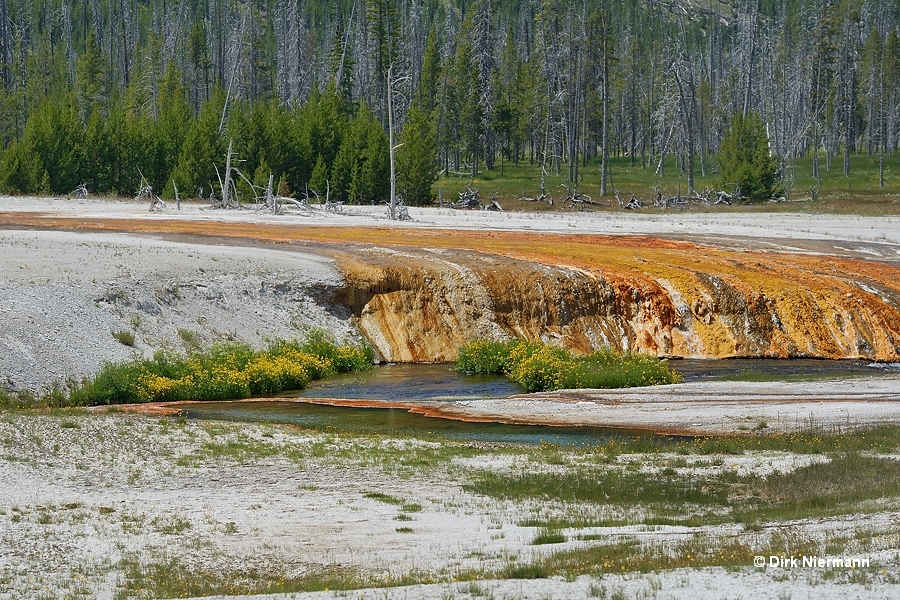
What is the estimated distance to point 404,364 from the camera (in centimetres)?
3306

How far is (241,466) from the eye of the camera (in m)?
17.8

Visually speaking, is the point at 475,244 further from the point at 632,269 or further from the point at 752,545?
the point at 752,545

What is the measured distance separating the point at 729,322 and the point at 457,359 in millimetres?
8736

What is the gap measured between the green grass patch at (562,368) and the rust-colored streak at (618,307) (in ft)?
8.38

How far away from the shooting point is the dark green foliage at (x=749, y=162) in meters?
77.3

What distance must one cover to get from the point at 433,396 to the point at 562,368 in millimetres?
3447

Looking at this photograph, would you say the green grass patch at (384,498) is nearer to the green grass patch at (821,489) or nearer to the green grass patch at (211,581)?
the green grass patch at (211,581)

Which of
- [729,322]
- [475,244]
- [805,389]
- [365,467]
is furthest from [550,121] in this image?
[365,467]

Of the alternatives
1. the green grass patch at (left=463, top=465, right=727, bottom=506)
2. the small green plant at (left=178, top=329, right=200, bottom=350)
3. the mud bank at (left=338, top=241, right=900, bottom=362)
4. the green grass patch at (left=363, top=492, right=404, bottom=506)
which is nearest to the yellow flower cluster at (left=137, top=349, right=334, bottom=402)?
the small green plant at (left=178, top=329, right=200, bottom=350)

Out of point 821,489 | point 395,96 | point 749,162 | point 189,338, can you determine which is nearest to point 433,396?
point 189,338

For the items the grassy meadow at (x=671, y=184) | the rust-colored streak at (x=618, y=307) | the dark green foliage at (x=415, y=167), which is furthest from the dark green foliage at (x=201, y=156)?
the rust-colored streak at (x=618, y=307)

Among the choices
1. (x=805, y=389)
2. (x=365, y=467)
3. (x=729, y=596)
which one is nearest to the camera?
(x=729, y=596)

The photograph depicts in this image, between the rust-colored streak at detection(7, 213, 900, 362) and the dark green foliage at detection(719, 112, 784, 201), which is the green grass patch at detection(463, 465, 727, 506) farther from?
the dark green foliage at detection(719, 112, 784, 201)

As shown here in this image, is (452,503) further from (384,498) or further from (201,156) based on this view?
(201,156)
